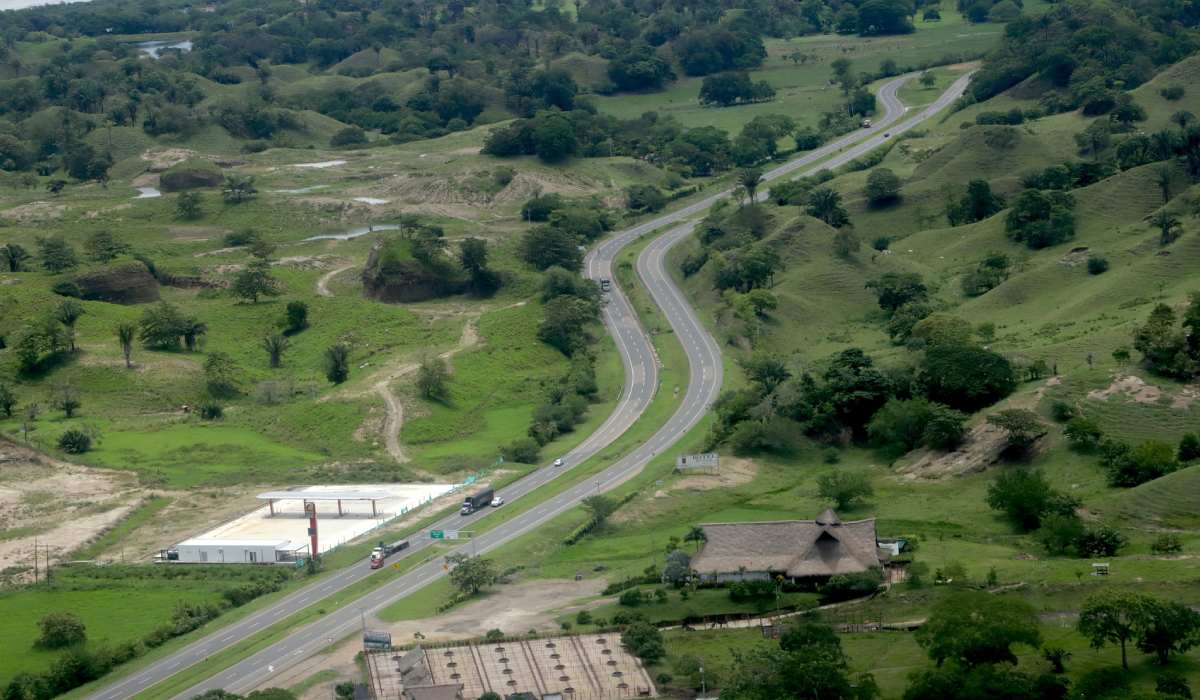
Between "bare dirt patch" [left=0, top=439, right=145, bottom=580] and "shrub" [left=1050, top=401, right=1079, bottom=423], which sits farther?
"bare dirt patch" [left=0, top=439, right=145, bottom=580]

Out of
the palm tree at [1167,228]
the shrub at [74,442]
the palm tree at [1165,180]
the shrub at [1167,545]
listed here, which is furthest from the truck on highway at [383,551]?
the palm tree at [1165,180]

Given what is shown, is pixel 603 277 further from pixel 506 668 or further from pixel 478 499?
pixel 506 668

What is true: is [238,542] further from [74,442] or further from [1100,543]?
[1100,543]

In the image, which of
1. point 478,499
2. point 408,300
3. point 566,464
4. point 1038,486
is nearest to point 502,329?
point 408,300

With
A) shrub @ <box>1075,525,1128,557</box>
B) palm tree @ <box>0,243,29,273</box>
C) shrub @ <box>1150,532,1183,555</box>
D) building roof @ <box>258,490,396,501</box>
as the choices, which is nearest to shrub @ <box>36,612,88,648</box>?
building roof @ <box>258,490,396,501</box>

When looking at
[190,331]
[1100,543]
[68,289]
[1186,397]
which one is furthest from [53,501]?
[1186,397]

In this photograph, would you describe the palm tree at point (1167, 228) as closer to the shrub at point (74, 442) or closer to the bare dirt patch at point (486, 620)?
the bare dirt patch at point (486, 620)

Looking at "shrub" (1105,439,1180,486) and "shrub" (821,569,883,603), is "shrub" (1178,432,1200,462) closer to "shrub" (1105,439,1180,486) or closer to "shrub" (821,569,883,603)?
"shrub" (1105,439,1180,486)
